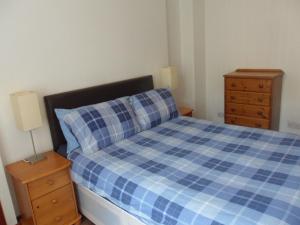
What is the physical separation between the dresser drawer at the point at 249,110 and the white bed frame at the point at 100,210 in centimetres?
203

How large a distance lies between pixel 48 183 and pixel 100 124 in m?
0.60

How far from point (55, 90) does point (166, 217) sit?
153cm

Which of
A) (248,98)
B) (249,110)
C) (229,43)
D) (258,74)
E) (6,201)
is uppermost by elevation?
(229,43)

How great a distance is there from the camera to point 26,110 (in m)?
2.05

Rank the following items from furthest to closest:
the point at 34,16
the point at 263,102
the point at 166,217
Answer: the point at 263,102
the point at 34,16
the point at 166,217

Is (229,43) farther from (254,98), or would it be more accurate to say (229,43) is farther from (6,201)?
(6,201)

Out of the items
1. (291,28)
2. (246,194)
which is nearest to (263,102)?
(291,28)

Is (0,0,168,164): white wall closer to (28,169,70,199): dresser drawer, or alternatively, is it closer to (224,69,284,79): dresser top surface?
(28,169,70,199): dresser drawer

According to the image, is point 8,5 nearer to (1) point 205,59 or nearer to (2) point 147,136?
(2) point 147,136

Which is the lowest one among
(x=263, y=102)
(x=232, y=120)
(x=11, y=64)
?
(x=232, y=120)

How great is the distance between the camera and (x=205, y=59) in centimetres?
394

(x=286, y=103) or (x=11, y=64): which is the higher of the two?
(x=11, y=64)

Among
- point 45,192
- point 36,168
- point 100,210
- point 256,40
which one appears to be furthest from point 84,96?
point 256,40

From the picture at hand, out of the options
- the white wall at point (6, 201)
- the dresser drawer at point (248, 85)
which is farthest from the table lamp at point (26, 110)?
the dresser drawer at point (248, 85)
